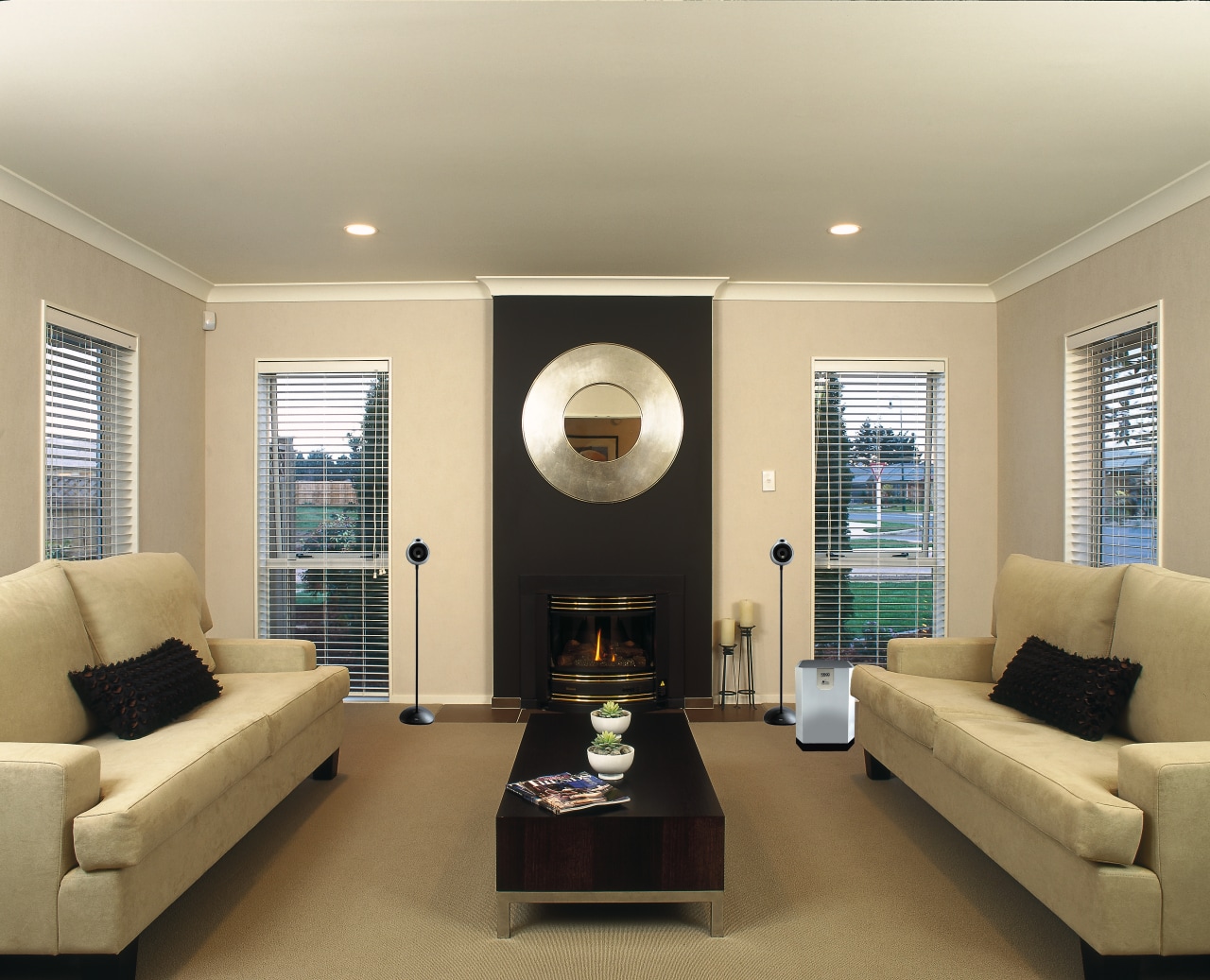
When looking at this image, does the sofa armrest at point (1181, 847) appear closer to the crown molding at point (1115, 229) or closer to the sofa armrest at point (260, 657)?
the crown molding at point (1115, 229)

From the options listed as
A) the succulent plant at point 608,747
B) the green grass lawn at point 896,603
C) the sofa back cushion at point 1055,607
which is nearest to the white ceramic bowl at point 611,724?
the succulent plant at point 608,747

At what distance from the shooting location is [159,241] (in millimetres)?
4254

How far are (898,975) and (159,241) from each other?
4447 mm

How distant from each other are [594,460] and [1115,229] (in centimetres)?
287

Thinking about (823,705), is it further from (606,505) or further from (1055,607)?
(1055,607)

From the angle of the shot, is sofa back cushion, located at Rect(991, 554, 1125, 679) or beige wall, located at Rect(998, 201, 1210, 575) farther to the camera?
beige wall, located at Rect(998, 201, 1210, 575)

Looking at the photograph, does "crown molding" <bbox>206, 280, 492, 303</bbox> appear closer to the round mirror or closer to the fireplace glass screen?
the round mirror

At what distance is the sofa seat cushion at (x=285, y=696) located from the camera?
3.07 meters

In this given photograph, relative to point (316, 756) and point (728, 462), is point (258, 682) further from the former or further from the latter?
point (728, 462)

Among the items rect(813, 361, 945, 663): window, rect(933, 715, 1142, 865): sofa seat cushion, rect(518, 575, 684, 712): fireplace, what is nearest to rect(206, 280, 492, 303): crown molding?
rect(518, 575, 684, 712): fireplace

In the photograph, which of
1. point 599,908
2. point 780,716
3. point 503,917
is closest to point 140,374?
point 503,917

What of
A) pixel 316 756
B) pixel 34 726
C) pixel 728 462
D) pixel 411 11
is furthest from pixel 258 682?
pixel 728 462

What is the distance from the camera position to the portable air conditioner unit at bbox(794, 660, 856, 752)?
448 cm

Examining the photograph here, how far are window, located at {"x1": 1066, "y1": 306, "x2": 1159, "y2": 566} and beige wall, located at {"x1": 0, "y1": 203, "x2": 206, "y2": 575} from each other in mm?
4830
